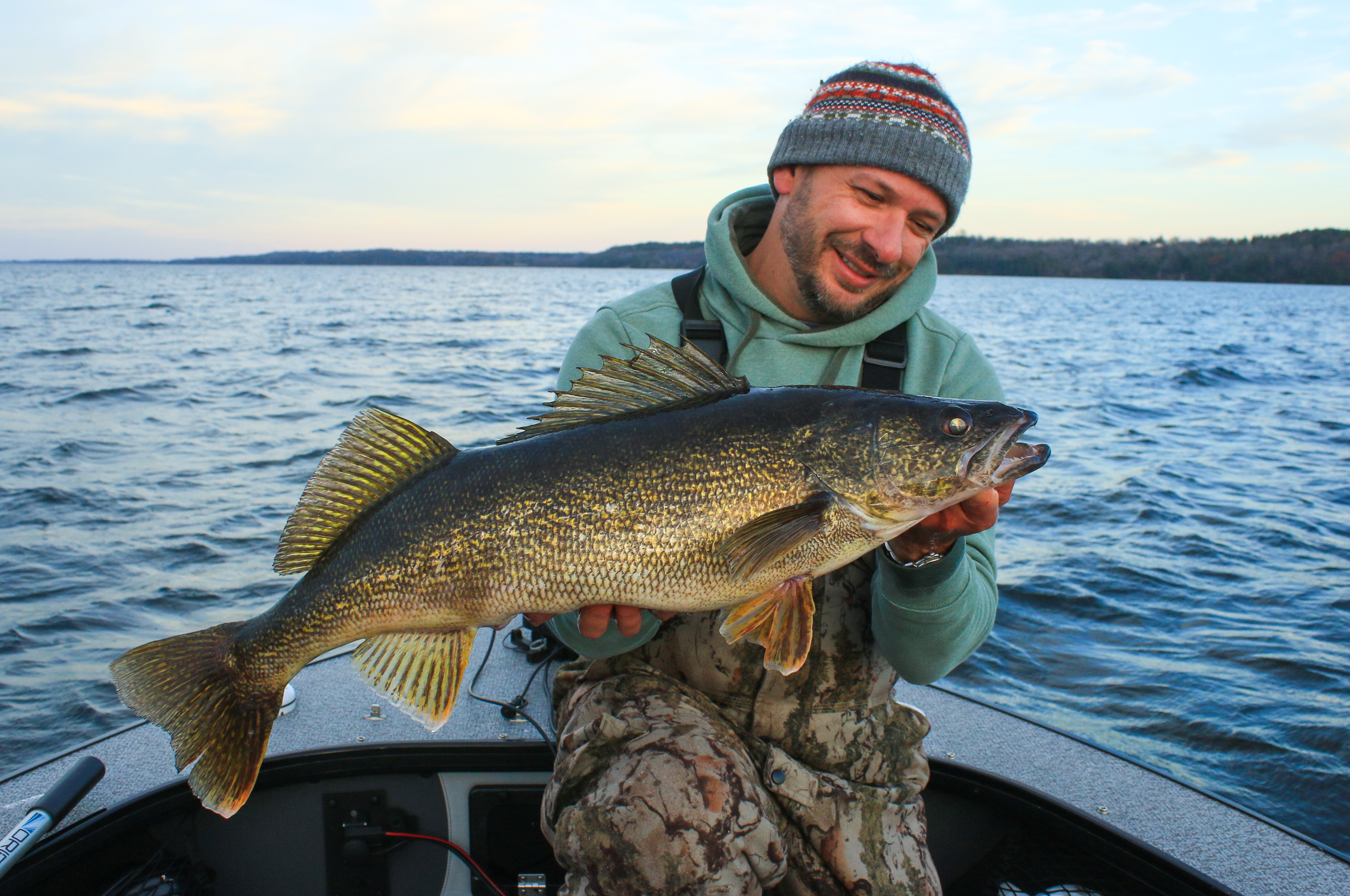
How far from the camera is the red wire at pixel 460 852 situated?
3.32 meters

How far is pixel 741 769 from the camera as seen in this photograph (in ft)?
8.76

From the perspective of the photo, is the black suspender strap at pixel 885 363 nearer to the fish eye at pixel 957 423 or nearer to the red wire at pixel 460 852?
the fish eye at pixel 957 423

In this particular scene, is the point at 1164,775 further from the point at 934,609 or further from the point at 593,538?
the point at 593,538

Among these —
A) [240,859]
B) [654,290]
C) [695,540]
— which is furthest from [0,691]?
[695,540]

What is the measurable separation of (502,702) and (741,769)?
1403 mm

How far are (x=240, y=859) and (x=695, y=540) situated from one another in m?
2.23

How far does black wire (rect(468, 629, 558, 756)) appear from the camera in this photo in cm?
334

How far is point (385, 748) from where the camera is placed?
10.8 ft

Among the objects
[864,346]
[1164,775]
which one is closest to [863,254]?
[864,346]

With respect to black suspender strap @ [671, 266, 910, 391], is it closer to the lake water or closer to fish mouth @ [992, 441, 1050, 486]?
fish mouth @ [992, 441, 1050, 486]

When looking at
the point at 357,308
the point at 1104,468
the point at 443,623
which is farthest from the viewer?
the point at 357,308

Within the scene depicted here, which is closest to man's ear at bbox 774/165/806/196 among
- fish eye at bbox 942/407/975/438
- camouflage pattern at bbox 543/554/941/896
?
fish eye at bbox 942/407/975/438

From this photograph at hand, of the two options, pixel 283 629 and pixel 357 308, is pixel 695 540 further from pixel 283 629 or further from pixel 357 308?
pixel 357 308

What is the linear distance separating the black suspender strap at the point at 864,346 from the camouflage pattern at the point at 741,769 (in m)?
0.69
